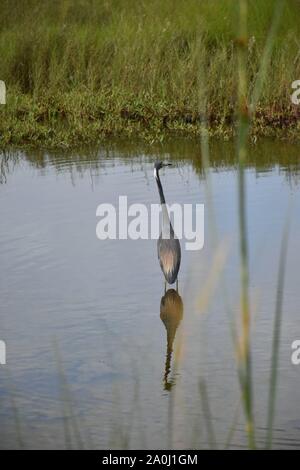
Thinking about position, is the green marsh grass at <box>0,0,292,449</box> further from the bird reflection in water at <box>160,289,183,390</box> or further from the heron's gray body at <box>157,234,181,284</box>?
the bird reflection in water at <box>160,289,183,390</box>

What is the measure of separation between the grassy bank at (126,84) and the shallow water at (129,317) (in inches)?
64.5

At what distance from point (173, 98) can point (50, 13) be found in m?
5.62

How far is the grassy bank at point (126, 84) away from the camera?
37.4 ft

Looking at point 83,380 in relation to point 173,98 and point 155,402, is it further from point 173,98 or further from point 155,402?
point 173,98

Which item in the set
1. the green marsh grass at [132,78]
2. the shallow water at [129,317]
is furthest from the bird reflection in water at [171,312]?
the green marsh grass at [132,78]

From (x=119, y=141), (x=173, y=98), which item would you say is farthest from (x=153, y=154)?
(x=173, y=98)

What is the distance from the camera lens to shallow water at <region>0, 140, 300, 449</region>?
426cm

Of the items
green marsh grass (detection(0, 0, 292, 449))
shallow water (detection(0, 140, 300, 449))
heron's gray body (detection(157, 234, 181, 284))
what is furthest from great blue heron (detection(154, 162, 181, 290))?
green marsh grass (detection(0, 0, 292, 449))

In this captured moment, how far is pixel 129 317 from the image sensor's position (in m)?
5.73

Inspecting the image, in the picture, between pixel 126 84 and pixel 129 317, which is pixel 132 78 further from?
pixel 129 317

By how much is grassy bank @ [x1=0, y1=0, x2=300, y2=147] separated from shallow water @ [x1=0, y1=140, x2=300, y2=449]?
1.64 metres

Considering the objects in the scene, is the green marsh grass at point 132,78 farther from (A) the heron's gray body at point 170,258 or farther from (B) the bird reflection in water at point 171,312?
(B) the bird reflection in water at point 171,312

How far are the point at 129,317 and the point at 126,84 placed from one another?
284 inches
